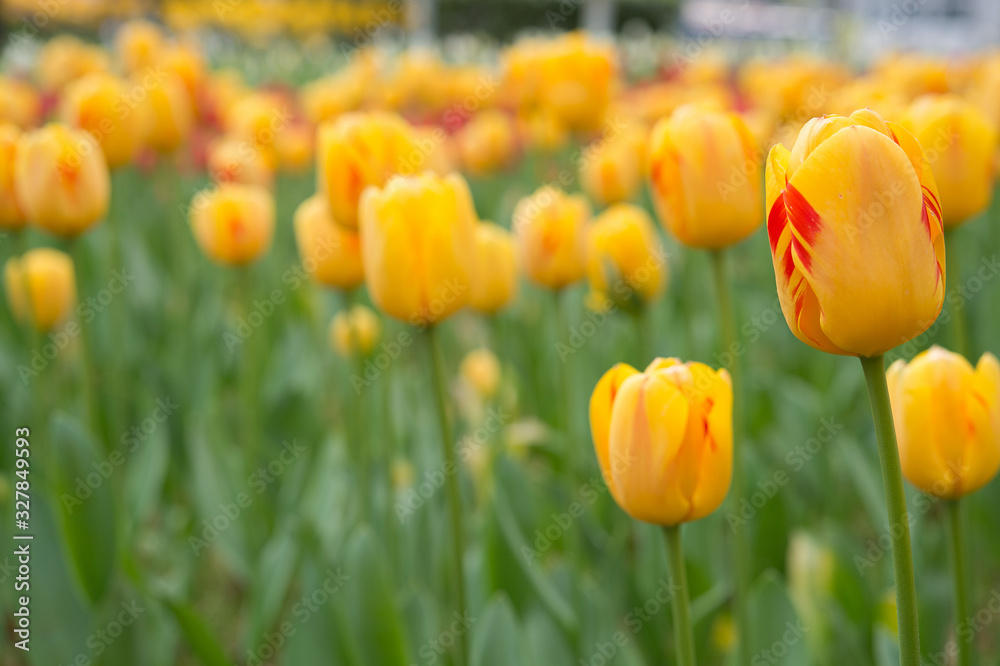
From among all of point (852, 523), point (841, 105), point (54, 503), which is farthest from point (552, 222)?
point (852, 523)

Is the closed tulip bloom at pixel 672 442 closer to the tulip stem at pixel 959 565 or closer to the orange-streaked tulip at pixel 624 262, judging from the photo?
the tulip stem at pixel 959 565

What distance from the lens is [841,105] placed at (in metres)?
2.23

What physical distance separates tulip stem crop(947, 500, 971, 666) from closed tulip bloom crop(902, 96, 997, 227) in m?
0.50

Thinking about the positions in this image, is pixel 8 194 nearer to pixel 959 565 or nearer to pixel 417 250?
pixel 417 250

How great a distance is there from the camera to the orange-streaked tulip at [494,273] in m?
1.56

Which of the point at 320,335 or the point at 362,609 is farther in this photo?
the point at 320,335

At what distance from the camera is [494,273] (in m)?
1.60

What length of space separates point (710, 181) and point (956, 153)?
403 mm

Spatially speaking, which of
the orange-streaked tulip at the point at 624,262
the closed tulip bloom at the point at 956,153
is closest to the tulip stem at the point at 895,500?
the closed tulip bloom at the point at 956,153

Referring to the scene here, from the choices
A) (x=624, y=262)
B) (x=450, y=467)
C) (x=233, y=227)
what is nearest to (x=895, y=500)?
(x=450, y=467)

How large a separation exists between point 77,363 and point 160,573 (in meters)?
0.84

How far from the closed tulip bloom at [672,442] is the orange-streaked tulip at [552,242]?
0.82m

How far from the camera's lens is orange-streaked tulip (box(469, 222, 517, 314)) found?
1557 millimetres

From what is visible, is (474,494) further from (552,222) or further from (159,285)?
(159,285)
